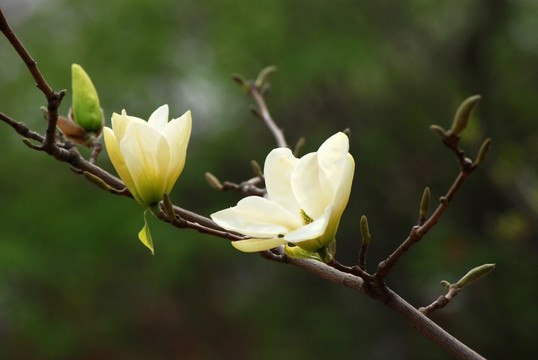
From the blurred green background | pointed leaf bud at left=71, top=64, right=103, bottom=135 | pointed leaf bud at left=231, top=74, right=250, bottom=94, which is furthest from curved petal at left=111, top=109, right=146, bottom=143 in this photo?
the blurred green background

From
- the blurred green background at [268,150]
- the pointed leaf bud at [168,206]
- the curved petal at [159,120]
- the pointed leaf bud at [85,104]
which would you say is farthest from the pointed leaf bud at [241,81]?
the blurred green background at [268,150]

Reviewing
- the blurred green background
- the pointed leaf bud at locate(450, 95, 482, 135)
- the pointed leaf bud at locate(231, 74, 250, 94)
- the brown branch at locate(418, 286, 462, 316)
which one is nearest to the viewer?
the pointed leaf bud at locate(450, 95, 482, 135)

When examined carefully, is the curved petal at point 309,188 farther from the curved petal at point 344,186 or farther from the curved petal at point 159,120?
the curved petal at point 159,120

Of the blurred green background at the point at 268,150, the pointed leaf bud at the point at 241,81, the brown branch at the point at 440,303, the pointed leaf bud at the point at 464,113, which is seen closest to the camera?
the pointed leaf bud at the point at 464,113

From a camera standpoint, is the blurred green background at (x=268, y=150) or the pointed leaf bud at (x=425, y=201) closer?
the pointed leaf bud at (x=425, y=201)

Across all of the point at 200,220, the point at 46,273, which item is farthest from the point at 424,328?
the point at 46,273

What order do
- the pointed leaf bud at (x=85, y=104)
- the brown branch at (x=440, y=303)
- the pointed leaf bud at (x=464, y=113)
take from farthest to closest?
the pointed leaf bud at (x=85, y=104) < the brown branch at (x=440, y=303) < the pointed leaf bud at (x=464, y=113)

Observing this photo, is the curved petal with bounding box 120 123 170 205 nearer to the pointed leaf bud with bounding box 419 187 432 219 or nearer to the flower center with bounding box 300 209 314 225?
the flower center with bounding box 300 209 314 225
